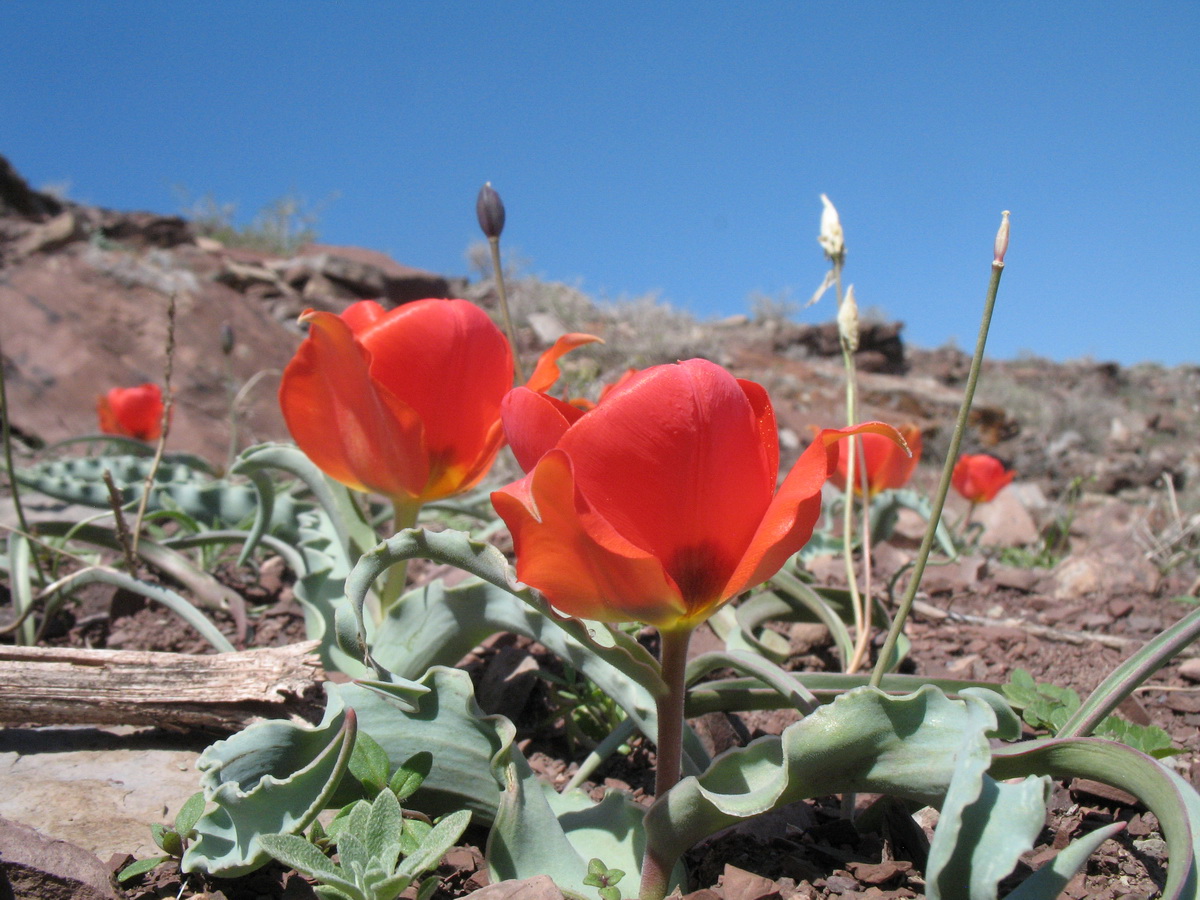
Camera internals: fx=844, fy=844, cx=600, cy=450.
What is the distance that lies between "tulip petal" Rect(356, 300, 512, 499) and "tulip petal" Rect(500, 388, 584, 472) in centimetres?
37

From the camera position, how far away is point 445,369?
1.20m

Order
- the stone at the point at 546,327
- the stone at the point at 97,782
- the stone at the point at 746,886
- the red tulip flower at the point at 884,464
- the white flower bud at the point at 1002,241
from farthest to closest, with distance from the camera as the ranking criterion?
the stone at the point at 546,327 → the red tulip flower at the point at 884,464 → the stone at the point at 97,782 → the stone at the point at 746,886 → the white flower bud at the point at 1002,241

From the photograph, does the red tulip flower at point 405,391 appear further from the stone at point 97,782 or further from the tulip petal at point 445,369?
the stone at point 97,782

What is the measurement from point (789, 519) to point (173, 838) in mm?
848

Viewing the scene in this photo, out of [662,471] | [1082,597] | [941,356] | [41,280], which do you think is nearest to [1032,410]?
[941,356]

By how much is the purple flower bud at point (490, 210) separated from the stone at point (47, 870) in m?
1.09

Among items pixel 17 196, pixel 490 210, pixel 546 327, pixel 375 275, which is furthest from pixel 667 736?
pixel 17 196

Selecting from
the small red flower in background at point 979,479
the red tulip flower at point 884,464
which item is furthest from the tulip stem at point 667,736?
the small red flower in background at point 979,479

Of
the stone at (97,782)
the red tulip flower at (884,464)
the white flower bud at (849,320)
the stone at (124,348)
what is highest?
the white flower bud at (849,320)

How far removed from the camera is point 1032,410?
1062 centimetres

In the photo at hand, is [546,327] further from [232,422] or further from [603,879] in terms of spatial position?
[603,879]

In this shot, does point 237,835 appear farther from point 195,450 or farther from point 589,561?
point 195,450

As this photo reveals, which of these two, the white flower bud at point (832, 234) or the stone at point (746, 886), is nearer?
the stone at point (746, 886)

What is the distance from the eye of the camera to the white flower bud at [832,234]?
131 centimetres
